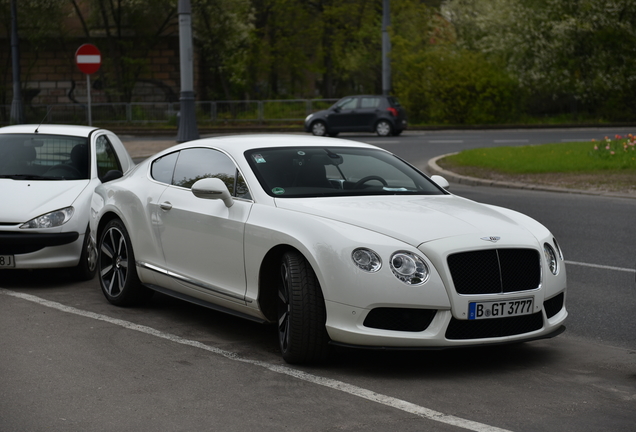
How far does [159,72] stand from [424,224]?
40926 mm

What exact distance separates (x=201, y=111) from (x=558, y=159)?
23.3 meters

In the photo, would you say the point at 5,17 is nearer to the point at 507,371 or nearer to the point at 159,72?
the point at 159,72

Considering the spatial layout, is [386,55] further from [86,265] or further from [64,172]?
[86,265]

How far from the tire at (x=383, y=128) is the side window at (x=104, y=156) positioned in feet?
75.8

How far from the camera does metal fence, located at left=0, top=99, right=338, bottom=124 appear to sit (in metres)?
39.5

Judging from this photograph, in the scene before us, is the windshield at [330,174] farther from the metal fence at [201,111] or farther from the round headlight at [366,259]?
the metal fence at [201,111]

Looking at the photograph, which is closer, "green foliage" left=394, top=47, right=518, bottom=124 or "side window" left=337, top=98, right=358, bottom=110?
"side window" left=337, top=98, right=358, bottom=110

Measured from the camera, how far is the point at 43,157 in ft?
31.2

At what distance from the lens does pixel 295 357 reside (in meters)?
5.59

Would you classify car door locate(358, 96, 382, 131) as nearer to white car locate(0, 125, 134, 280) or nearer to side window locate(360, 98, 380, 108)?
side window locate(360, 98, 380, 108)

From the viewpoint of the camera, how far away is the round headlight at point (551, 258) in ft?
19.0

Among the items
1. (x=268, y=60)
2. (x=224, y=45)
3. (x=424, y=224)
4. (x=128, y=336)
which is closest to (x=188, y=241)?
(x=128, y=336)

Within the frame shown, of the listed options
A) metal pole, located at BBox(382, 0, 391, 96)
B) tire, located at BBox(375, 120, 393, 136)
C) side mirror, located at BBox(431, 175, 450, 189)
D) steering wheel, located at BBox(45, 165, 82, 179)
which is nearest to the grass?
side mirror, located at BBox(431, 175, 450, 189)

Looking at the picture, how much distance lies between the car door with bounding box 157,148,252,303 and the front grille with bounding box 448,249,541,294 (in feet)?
4.94
